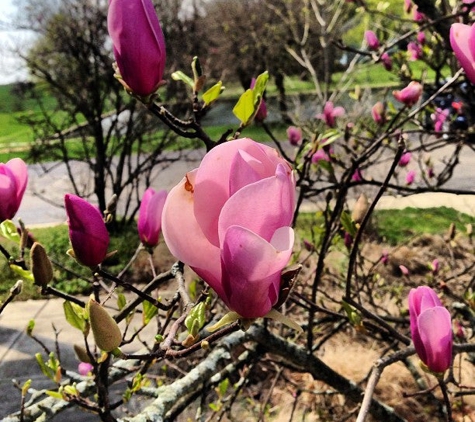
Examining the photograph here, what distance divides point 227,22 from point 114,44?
10.5 metres

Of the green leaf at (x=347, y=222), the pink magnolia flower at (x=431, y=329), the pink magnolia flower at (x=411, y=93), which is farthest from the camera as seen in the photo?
the pink magnolia flower at (x=411, y=93)

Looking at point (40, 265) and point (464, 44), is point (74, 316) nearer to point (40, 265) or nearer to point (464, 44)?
point (40, 265)

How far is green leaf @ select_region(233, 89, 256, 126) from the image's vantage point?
759mm

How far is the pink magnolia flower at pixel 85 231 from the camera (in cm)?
63

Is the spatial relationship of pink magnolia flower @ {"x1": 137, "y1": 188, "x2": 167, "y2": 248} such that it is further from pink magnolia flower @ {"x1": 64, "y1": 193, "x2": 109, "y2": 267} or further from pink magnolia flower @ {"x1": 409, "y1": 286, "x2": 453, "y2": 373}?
pink magnolia flower @ {"x1": 409, "y1": 286, "x2": 453, "y2": 373}

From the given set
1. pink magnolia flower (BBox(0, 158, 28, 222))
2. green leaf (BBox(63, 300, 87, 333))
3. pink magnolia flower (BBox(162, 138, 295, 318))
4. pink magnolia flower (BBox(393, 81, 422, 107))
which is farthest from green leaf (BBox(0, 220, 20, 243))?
pink magnolia flower (BBox(393, 81, 422, 107))

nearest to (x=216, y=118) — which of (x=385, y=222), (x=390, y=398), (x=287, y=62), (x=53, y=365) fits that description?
(x=287, y=62)

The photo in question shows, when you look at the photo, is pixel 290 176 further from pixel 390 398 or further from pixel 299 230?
pixel 299 230

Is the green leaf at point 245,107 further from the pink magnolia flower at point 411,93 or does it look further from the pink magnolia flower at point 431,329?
the pink magnolia flower at point 411,93

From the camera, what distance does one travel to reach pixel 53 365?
1070 millimetres

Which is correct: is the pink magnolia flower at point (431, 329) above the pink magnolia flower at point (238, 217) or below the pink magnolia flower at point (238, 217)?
below

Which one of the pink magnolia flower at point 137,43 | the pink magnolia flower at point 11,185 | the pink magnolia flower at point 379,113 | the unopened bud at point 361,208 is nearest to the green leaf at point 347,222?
the unopened bud at point 361,208

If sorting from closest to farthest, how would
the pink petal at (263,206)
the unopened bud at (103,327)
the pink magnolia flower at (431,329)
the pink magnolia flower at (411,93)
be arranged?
1. the pink petal at (263,206)
2. the unopened bud at (103,327)
3. the pink magnolia flower at (431,329)
4. the pink magnolia flower at (411,93)

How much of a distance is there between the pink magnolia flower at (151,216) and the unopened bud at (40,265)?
0.79ft
